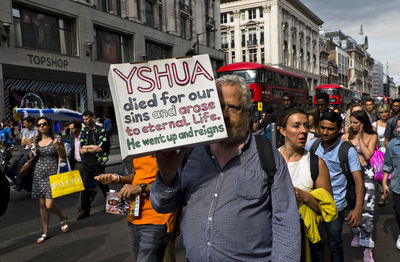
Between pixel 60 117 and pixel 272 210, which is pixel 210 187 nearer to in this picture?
pixel 272 210

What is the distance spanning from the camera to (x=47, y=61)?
1947cm

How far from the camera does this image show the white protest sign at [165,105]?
5.39 ft

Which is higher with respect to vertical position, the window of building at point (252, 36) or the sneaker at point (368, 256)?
the window of building at point (252, 36)

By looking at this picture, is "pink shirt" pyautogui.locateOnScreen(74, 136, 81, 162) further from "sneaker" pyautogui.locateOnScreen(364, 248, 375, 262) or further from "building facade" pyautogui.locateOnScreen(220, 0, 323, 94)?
"building facade" pyautogui.locateOnScreen(220, 0, 323, 94)

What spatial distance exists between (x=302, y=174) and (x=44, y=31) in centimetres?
2068

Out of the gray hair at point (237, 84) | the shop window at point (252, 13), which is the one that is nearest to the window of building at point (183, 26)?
the shop window at point (252, 13)

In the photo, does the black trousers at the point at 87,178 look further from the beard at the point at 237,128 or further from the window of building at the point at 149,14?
the window of building at the point at 149,14

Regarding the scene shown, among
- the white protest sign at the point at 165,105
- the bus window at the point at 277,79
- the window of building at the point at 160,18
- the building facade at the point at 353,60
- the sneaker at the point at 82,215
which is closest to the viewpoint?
the white protest sign at the point at 165,105

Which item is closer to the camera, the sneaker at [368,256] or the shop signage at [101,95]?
the sneaker at [368,256]

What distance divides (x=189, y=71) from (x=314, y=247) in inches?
66.2

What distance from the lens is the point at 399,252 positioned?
432 cm

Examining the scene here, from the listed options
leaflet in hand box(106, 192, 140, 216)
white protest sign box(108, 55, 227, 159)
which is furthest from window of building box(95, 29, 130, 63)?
white protest sign box(108, 55, 227, 159)

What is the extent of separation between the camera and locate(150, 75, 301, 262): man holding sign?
5.50 feet

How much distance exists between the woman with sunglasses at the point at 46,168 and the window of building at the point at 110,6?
796 inches
